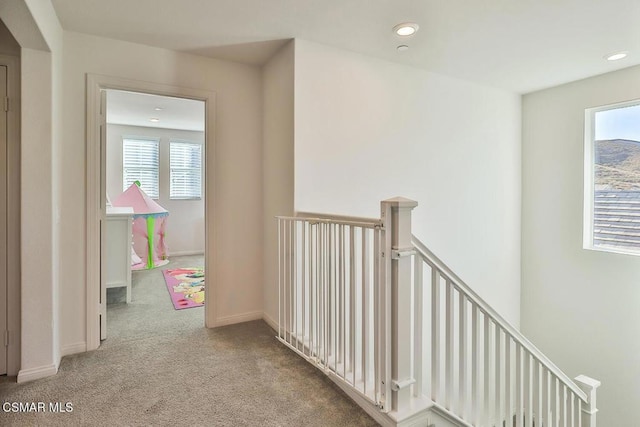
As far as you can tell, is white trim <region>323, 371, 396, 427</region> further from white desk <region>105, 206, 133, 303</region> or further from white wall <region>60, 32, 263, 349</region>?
white desk <region>105, 206, 133, 303</region>

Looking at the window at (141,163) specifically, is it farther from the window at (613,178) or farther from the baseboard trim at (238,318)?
the window at (613,178)

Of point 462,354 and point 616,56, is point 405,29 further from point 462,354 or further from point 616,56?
point 462,354

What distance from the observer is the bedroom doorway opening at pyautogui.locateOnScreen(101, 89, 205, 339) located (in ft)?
11.1

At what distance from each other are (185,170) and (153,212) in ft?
4.55

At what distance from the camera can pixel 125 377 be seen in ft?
6.66

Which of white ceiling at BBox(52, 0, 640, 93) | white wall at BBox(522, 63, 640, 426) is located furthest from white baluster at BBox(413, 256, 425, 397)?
white wall at BBox(522, 63, 640, 426)

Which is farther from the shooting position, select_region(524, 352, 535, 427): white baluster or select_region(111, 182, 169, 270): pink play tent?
select_region(111, 182, 169, 270): pink play tent

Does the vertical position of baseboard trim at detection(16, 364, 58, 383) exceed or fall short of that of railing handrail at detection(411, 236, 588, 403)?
it falls short

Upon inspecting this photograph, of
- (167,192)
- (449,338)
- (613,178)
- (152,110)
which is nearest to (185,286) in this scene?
(152,110)

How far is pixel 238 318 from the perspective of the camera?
9.51ft

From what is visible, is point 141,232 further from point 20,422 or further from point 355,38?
point 355,38

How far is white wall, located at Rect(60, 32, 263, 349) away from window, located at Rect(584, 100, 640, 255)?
342 centimetres

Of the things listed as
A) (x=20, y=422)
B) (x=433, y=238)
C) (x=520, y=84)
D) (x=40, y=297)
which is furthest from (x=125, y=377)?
(x=520, y=84)

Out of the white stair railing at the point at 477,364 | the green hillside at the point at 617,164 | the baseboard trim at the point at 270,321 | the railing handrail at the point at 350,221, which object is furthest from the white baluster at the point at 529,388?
the green hillside at the point at 617,164
